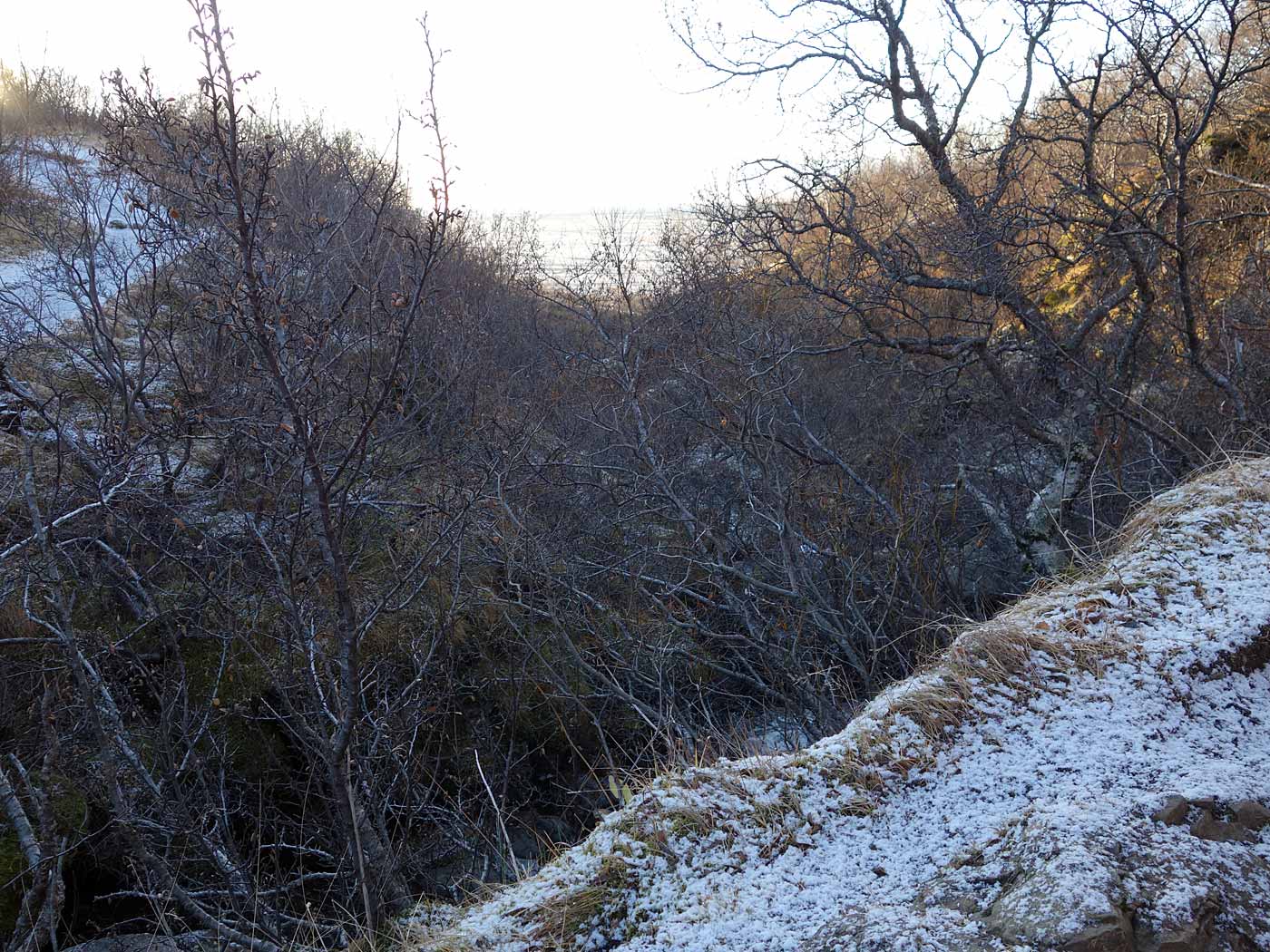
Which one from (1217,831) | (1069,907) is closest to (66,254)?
(1069,907)

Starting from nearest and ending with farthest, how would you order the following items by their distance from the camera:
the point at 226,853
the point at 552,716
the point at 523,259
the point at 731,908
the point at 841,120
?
the point at 731,908, the point at 226,853, the point at 552,716, the point at 841,120, the point at 523,259

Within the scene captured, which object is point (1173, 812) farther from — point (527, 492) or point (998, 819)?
point (527, 492)

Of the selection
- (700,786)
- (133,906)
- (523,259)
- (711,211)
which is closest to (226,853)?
(133,906)

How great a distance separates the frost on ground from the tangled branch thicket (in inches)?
49.4

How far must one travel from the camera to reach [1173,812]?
7.11ft

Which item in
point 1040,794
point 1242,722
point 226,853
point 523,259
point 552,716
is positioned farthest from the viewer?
point 523,259

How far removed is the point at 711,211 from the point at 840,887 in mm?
6913

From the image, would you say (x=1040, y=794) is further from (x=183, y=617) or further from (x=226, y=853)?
(x=183, y=617)

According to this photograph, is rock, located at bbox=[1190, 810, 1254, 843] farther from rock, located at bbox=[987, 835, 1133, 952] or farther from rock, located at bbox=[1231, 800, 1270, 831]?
rock, located at bbox=[987, 835, 1133, 952]

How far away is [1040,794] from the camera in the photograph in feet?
7.76

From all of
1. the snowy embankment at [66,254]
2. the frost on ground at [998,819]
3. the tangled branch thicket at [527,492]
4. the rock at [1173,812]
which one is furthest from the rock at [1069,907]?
the snowy embankment at [66,254]

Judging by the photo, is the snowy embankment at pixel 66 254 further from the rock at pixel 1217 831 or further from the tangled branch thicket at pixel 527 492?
the rock at pixel 1217 831

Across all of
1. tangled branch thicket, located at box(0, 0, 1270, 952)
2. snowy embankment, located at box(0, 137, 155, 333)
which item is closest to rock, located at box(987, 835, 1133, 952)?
tangled branch thicket, located at box(0, 0, 1270, 952)

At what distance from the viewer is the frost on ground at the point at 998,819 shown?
1.97m
